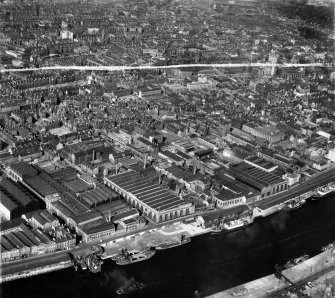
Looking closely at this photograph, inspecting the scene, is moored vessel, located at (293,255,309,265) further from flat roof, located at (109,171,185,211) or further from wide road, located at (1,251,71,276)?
wide road, located at (1,251,71,276)

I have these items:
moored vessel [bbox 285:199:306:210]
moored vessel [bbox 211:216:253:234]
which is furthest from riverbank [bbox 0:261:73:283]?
moored vessel [bbox 285:199:306:210]

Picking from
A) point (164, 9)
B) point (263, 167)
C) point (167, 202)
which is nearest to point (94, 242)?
point (167, 202)

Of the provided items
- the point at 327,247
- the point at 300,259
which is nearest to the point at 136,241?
the point at 300,259

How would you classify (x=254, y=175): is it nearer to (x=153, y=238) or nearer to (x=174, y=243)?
(x=174, y=243)

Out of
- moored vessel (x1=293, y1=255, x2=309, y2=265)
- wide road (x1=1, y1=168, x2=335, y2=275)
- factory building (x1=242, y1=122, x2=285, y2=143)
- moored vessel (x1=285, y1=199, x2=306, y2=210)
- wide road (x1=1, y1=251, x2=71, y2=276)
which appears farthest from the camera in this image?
factory building (x1=242, y1=122, x2=285, y2=143)

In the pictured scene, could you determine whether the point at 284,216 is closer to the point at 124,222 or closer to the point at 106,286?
the point at 124,222

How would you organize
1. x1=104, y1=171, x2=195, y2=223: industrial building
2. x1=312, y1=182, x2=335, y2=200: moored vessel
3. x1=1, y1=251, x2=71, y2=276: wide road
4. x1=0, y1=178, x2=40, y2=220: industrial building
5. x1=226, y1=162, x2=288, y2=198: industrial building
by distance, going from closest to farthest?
x1=1, y1=251, x2=71, y2=276: wide road → x1=0, y1=178, x2=40, y2=220: industrial building → x1=104, y1=171, x2=195, y2=223: industrial building → x1=226, y1=162, x2=288, y2=198: industrial building → x1=312, y1=182, x2=335, y2=200: moored vessel
